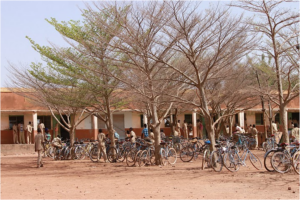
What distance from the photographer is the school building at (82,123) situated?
29578mm

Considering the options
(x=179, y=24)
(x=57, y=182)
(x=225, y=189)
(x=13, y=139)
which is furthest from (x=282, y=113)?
(x=13, y=139)

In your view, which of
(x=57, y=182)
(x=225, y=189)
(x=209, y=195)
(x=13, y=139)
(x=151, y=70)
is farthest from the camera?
(x=13, y=139)

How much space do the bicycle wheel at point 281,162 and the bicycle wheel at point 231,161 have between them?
132cm

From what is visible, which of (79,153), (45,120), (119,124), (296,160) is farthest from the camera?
(119,124)

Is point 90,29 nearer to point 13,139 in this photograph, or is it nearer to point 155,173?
point 155,173

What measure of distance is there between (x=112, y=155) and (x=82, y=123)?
14963mm

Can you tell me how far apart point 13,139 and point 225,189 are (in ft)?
73.8

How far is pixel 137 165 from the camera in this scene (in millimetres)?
15969

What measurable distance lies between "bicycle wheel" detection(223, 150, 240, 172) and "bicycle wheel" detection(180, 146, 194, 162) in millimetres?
4427

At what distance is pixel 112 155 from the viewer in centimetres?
1791

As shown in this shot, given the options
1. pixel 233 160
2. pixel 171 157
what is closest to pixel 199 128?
pixel 171 157

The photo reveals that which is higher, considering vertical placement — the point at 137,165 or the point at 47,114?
the point at 47,114

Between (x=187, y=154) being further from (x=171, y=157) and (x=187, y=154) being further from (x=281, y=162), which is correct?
(x=281, y=162)

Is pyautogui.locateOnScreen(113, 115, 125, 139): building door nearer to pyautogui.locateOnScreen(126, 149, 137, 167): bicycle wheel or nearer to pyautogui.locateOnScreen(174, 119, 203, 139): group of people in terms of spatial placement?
pyautogui.locateOnScreen(174, 119, 203, 139): group of people
